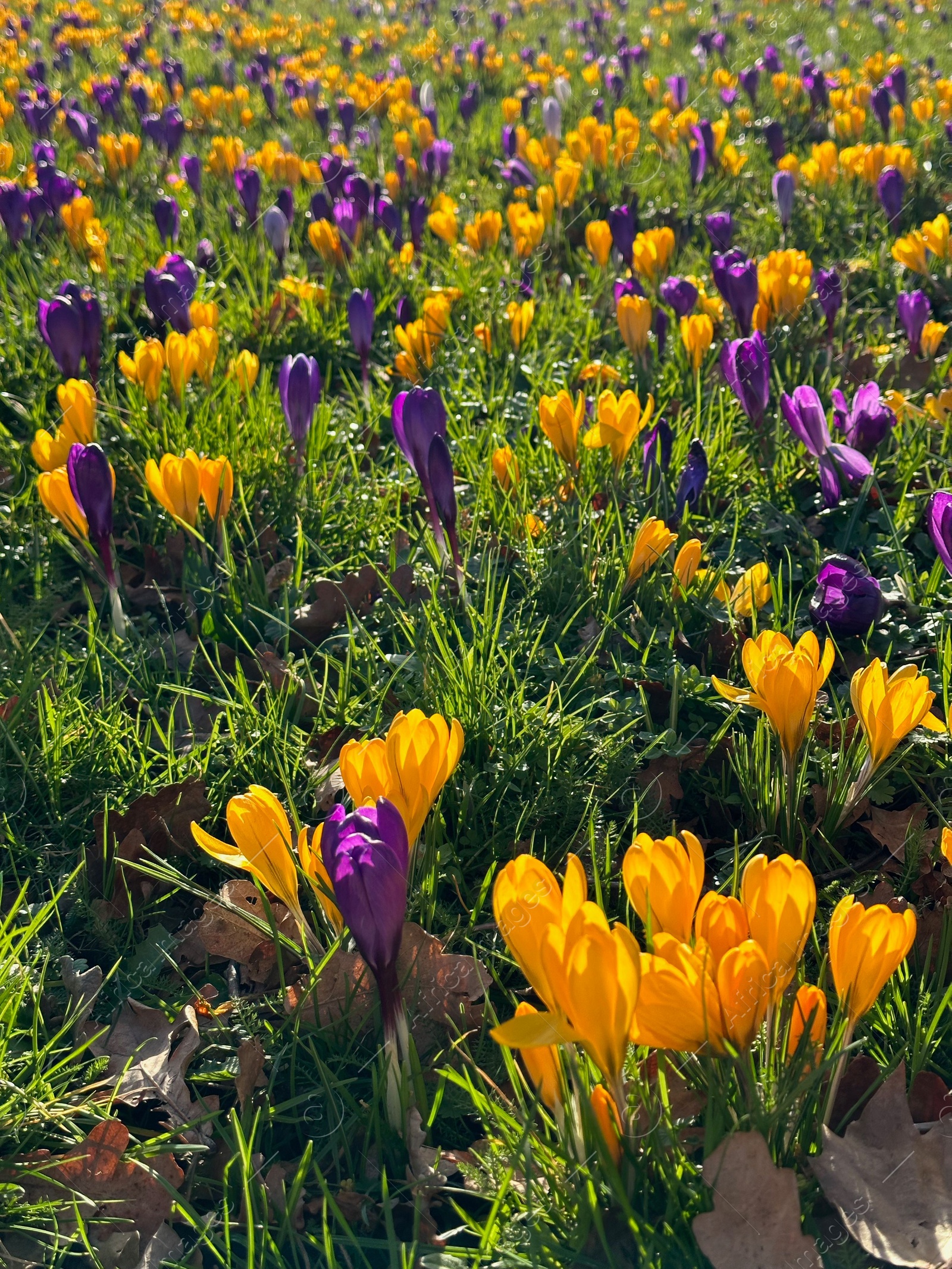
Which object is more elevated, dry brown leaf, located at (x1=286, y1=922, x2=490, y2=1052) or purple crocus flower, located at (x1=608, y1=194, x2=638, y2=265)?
purple crocus flower, located at (x1=608, y1=194, x2=638, y2=265)

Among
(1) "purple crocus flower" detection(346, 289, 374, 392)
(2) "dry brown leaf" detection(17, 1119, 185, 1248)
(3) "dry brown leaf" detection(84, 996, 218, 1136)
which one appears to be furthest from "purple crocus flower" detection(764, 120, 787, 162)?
(2) "dry brown leaf" detection(17, 1119, 185, 1248)

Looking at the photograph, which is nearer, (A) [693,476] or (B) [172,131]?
(A) [693,476]

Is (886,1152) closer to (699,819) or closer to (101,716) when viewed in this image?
(699,819)

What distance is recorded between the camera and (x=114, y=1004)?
5.77ft

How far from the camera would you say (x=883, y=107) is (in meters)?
5.97

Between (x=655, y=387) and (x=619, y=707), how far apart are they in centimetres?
157

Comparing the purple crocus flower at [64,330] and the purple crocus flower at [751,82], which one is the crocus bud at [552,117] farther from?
the purple crocus flower at [64,330]

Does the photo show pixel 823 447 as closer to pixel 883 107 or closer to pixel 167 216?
pixel 167 216

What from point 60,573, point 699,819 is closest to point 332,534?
point 60,573

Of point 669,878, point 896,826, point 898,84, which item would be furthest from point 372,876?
point 898,84

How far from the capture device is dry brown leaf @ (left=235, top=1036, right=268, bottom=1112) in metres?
1.57

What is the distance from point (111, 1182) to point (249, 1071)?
0.23m

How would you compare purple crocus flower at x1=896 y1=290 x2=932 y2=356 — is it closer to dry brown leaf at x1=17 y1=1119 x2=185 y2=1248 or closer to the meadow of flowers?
the meadow of flowers

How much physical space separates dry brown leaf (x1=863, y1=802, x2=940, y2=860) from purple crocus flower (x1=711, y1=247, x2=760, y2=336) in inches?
73.2
